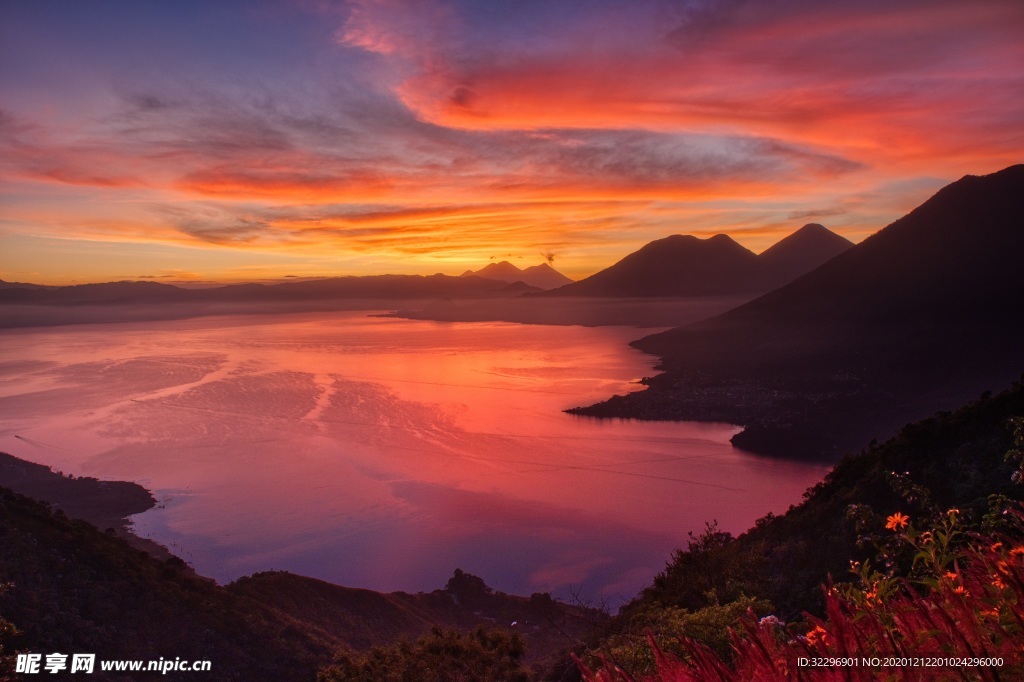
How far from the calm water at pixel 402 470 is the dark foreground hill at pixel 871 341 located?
4738 millimetres

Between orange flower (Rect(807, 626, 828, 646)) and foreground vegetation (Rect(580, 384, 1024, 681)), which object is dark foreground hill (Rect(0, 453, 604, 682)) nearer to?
foreground vegetation (Rect(580, 384, 1024, 681))

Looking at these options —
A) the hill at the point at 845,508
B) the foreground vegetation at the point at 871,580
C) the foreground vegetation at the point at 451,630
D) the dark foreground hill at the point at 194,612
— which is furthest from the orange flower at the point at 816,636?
the hill at the point at 845,508

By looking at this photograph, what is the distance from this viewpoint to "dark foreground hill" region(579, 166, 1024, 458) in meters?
40.0

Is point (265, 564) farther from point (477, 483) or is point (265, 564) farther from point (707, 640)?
point (707, 640)

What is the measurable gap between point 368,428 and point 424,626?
2527 centimetres

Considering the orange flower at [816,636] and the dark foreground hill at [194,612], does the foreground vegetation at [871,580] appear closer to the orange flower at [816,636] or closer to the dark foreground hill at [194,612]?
the orange flower at [816,636]

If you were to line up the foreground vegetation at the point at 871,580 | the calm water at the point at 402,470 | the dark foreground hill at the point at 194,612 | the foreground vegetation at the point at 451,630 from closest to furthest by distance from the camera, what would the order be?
the foreground vegetation at the point at 871,580, the foreground vegetation at the point at 451,630, the dark foreground hill at the point at 194,612, the calm water at the point at 402,470

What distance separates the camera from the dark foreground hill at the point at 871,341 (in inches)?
1576

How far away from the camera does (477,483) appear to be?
1193 inches

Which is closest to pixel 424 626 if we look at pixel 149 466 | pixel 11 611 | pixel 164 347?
pixel 11 611

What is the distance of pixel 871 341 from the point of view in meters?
53.4

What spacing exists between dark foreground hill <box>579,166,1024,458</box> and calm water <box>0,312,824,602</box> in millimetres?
4738

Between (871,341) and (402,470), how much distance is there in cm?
4263

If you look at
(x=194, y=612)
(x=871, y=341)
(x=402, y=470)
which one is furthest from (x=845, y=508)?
(x=871, y=341)
